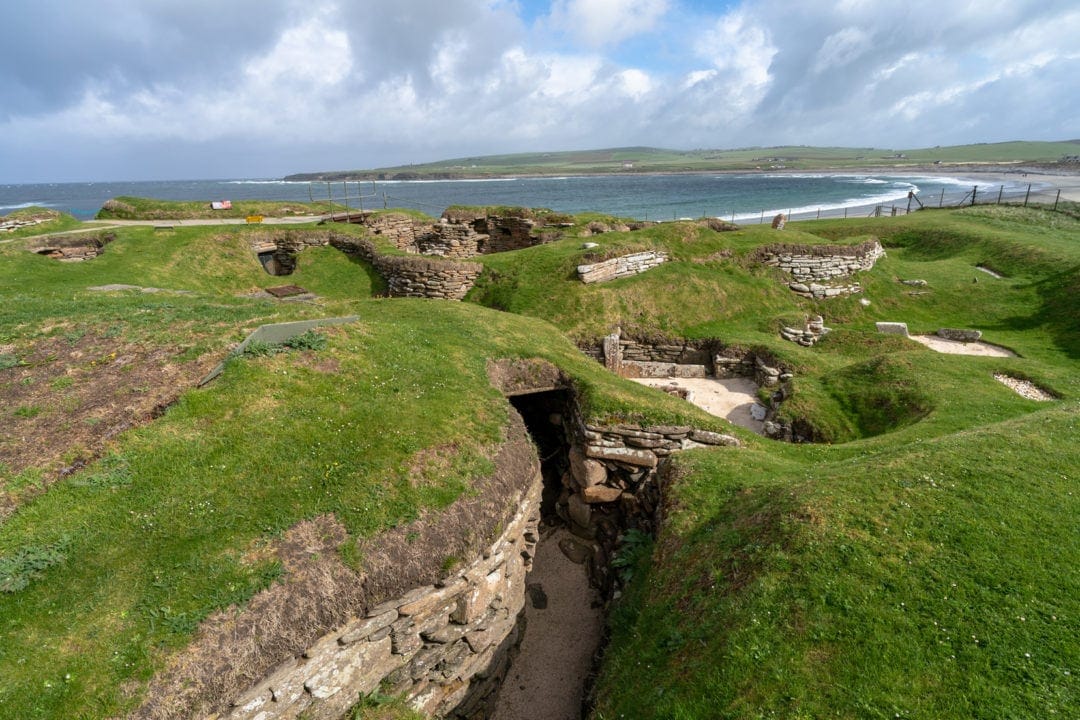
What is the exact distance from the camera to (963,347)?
21.8 meters

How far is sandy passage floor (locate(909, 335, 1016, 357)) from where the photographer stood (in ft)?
68.7

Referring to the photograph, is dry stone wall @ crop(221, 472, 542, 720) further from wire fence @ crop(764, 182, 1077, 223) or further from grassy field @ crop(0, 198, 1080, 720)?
wire fence @ crop(764, 182, 1077, 223)

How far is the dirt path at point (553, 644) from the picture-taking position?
1024 centimetres

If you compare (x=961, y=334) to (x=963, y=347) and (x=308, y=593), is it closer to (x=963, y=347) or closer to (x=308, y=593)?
(x=963, y=347)

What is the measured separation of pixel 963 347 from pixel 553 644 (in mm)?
22046

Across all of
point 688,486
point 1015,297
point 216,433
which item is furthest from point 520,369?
point 1015,297

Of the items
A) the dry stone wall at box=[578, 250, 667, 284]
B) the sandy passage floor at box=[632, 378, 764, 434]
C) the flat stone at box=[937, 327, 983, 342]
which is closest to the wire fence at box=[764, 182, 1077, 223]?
the flat stone at box=[937, 327, 983, 342]

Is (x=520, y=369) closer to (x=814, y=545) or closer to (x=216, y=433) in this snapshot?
(x=216, y=433)

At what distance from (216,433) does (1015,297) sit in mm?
34382

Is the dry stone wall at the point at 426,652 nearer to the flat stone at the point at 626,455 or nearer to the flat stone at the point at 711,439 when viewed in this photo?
the flat stone at the point at 626,455

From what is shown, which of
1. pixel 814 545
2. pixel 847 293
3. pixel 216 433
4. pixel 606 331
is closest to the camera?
pixel 814 545

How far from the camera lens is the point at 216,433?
31.1ft

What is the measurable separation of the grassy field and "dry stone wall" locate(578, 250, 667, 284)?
720cm

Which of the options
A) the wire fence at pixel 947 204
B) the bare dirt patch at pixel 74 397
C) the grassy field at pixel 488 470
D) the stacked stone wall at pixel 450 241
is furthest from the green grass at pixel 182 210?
the wire fence at pixel 947 204
